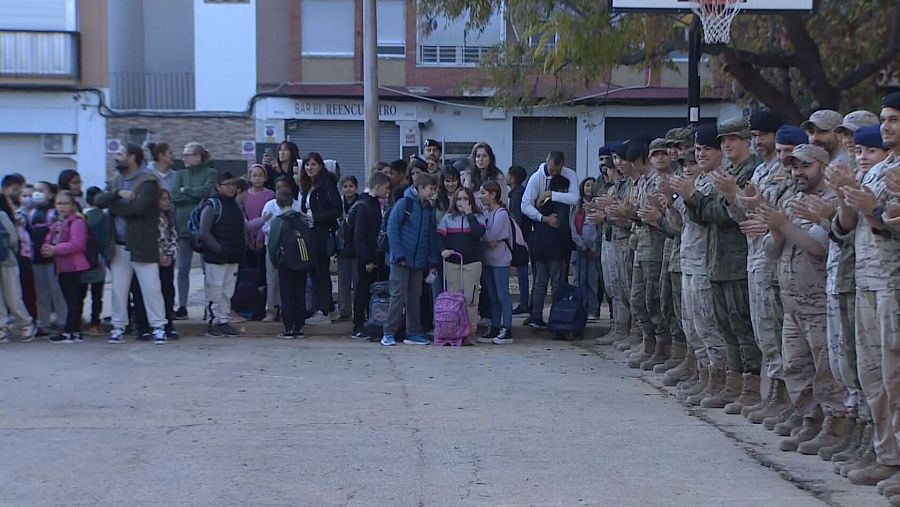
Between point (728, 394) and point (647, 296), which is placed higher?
point (647, 296)

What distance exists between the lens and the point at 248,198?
13828 millimetres

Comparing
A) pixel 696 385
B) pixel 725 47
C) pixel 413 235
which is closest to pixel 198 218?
pixel 413 235

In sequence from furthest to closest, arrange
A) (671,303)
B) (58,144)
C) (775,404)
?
(58,144), (671,303), (775,404)

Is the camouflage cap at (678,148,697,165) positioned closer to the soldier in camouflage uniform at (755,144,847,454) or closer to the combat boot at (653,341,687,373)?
the combat boot at (653,341,687,373)

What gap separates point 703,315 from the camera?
9.17 m

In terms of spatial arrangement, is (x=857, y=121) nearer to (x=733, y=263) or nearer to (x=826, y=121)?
(x=826, y=121)

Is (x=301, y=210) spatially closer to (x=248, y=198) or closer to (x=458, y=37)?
(x=248, y=198)

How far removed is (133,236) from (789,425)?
23.6 feet

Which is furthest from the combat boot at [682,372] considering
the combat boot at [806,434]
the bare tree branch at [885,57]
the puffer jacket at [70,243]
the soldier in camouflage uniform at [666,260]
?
the bare tree branch at [885,57]

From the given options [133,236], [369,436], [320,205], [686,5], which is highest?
[686,5]

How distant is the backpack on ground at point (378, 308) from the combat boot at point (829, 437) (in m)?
6.02

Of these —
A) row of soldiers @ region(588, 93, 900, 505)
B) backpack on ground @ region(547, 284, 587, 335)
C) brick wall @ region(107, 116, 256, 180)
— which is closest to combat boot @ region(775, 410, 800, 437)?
row of soldiers @ region(588, 93, 900, 505)

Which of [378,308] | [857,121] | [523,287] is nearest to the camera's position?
[857,121]

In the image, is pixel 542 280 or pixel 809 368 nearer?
pixel 809 368
